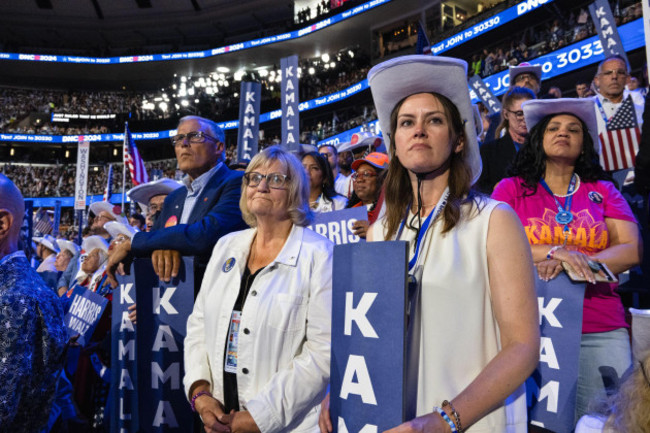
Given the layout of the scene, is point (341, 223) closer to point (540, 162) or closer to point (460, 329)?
point (540, 162)

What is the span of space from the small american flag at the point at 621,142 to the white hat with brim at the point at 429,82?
2.87 metres

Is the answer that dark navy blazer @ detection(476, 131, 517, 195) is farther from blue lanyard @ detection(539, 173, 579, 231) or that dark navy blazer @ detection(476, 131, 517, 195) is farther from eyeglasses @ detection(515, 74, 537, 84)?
eyeglasses @ detection(515, 74, 537, 84)

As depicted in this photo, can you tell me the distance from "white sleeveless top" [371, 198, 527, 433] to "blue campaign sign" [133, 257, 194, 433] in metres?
1.59

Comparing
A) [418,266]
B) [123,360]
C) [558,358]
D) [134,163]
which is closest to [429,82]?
[418,266]

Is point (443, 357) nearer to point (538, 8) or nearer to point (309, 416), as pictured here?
point (309, 416)

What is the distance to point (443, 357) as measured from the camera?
51.0 inches

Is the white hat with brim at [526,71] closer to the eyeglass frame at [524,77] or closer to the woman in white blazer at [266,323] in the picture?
the eyeglass frame at [524,77]

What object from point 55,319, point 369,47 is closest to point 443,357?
point 55,319

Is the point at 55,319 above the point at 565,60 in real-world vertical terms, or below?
below

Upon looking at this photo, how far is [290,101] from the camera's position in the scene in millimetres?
6945

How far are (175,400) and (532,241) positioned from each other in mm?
1920

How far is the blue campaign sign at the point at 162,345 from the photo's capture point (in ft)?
8.41

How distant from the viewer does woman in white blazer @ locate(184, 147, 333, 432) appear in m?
1.96

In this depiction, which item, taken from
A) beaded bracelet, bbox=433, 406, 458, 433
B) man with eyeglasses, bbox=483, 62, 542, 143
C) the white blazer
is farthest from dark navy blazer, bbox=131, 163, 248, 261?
man with eyeglasses, bbox=483, 62, 542, 143
